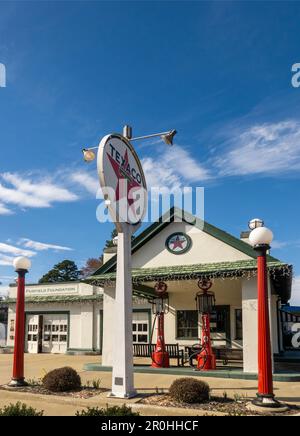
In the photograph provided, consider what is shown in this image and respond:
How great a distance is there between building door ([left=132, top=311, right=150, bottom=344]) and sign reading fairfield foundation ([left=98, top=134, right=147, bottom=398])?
11.5 m

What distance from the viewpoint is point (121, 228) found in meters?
9.05

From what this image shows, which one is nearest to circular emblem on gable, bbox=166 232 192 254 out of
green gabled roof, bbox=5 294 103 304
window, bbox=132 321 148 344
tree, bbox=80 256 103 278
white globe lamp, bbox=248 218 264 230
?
white globe lamp, bbox=248 218 264 230

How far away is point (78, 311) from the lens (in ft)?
75.1

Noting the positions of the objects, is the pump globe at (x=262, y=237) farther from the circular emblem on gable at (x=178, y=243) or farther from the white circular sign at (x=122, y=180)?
the circular emblem on gable at (x=178, y=243)

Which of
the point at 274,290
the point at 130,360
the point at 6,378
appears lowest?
the point at 6,378

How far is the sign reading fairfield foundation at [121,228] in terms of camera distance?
857cm

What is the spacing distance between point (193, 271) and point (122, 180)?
4700 mm

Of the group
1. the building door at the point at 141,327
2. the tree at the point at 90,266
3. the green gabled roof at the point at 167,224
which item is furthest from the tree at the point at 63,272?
the green gabled roof at the point at 167,224

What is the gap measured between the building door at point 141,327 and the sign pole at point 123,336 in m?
11.5

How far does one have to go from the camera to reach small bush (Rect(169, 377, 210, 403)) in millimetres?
8023

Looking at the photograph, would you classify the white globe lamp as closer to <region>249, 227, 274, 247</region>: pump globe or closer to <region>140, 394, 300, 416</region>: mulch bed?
<region>249, 227, 274, 247</region>: pump globe

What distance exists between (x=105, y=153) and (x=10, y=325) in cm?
1972
